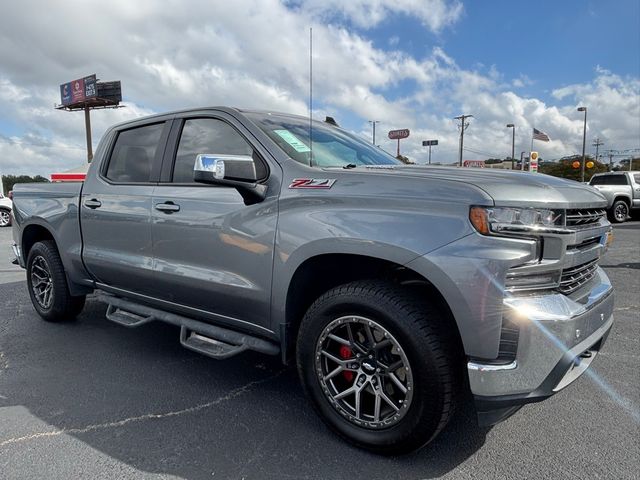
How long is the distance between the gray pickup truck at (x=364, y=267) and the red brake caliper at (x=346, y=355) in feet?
0.08

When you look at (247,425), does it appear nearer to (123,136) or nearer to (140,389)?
(140,389)

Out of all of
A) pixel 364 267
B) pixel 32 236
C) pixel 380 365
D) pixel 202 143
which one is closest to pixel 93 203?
pixel 202 143

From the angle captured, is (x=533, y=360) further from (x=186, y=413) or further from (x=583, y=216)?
(x=186, y=413)

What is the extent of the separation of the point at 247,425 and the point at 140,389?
0.94 meters

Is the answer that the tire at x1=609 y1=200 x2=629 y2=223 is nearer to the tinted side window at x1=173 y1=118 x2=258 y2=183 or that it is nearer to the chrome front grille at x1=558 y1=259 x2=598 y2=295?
the chrome front grille at x1=558 y1=259 x2=598 y2=295

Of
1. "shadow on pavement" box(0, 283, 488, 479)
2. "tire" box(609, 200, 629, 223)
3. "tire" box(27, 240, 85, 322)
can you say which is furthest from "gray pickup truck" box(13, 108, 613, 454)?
"tire" box(609, 200, 629, 223)

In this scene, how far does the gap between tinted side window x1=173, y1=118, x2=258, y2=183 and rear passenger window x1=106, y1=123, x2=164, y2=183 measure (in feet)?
1.15

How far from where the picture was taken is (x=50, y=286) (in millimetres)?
4863

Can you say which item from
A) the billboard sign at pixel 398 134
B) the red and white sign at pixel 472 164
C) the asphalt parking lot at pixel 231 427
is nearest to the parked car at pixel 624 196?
the red and white sign at pixel 472 164

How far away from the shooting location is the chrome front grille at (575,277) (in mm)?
2299

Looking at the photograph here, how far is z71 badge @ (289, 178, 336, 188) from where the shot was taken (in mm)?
2627

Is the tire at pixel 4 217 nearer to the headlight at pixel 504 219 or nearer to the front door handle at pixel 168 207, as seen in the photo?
the front door handle at pixel 168 207

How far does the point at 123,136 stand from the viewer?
421 cm

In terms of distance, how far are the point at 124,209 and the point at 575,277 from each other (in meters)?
3.15
